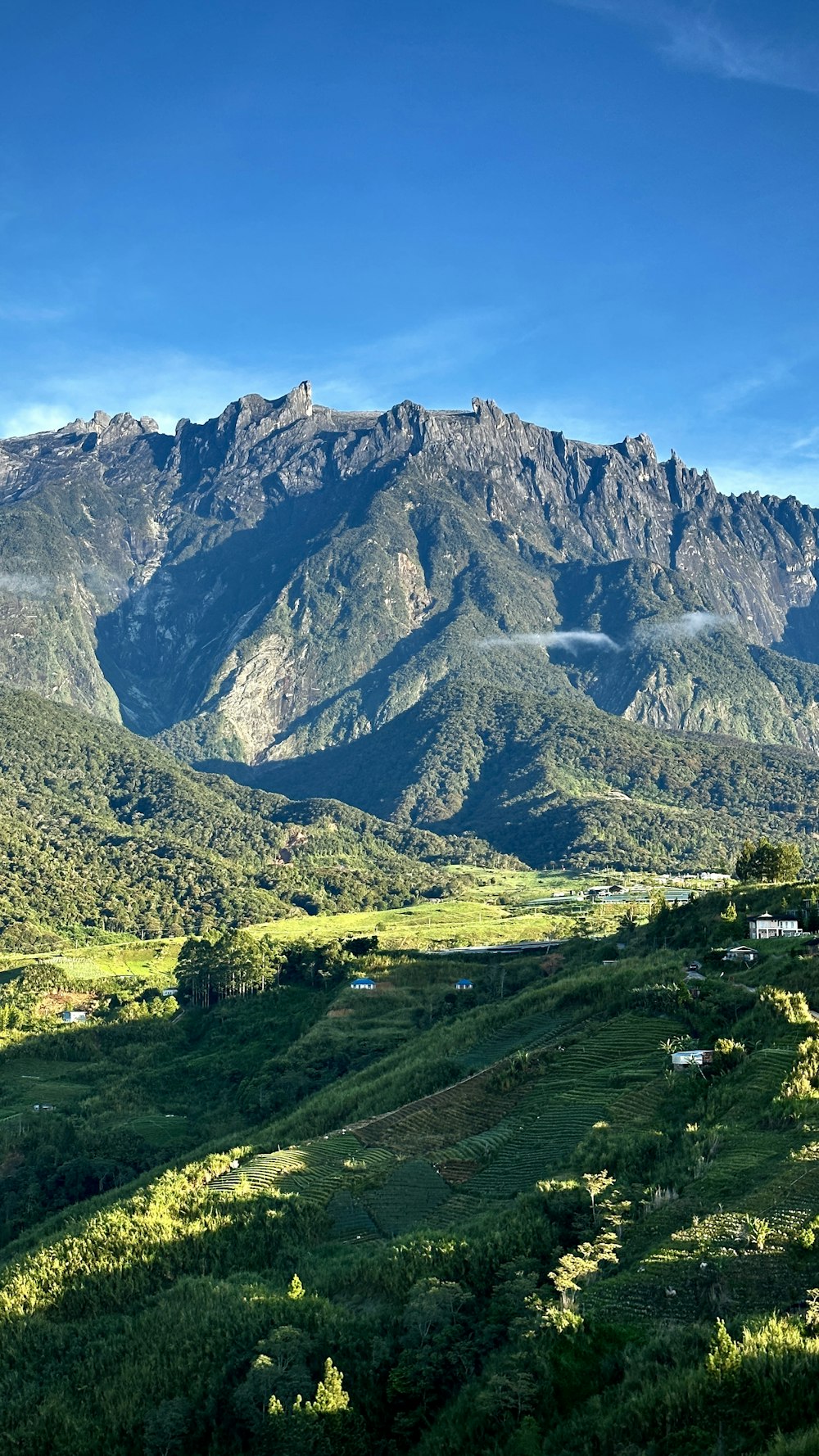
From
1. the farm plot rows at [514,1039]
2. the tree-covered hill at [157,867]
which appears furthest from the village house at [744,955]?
the tree-covered hill at [157,867]

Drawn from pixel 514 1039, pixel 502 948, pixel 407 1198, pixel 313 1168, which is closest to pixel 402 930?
pixel 502 948

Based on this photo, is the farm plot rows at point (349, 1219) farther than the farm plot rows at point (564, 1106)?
No

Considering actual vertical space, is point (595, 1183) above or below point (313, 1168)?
above

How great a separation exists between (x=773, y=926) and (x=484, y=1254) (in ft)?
107

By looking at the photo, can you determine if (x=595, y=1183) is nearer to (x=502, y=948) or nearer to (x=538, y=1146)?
(x=538, y=1146)

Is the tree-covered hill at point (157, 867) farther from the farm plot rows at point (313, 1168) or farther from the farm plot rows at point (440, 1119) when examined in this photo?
the farm plot rows at point (440, 1119)

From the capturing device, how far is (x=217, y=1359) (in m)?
31.7

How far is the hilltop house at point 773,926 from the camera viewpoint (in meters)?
60.8

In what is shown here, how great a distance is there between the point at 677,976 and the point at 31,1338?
2853cm

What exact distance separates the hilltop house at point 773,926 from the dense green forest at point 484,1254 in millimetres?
860

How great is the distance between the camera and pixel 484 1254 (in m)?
32.8

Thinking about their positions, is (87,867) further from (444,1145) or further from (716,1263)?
(716,1263)

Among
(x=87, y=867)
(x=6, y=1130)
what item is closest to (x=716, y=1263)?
(x=6, y=1130)

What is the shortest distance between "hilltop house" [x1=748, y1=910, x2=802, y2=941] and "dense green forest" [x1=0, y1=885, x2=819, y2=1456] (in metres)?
0.86
